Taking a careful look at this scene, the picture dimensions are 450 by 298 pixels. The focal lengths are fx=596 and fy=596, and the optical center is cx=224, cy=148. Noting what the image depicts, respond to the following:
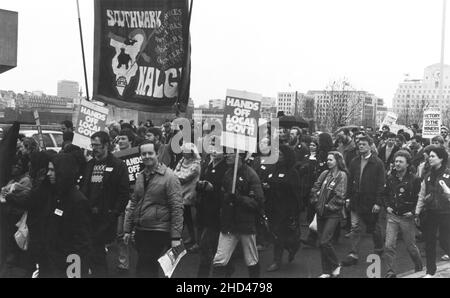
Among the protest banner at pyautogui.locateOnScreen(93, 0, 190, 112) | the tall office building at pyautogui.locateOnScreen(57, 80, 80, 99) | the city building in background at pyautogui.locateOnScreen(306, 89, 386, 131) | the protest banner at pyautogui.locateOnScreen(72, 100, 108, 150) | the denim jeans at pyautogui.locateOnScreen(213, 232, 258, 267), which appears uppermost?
the tall office building at pyautogui.locateOnScreen(57, 80, 80, 99)

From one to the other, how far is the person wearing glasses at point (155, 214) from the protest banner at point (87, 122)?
2.29 m

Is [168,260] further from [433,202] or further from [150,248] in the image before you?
[433,202]

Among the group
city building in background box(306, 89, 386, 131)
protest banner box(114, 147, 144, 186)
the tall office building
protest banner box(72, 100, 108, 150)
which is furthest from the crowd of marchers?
the tall office building

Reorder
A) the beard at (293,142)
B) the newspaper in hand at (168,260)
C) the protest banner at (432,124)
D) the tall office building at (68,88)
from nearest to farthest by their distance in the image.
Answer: the newspaper in hand at (168,260), the beard at (293,142), the protest banner at (432,124), the tall office building at (68,88)

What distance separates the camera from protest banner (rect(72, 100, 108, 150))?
855 centimetres

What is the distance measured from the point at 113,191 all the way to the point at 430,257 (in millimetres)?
4131

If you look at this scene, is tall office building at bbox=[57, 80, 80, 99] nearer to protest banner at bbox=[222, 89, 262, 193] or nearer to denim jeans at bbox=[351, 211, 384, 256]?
denim jeans at bbox=[351, 211, 384, 256]

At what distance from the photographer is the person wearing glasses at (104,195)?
7.20 meters

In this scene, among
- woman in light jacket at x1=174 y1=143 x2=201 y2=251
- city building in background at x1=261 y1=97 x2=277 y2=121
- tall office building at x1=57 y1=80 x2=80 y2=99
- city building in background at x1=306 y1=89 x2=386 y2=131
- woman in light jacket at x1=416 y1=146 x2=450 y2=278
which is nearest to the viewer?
woman in light jacket at x1=416 y1=146 x2=450 y2=278

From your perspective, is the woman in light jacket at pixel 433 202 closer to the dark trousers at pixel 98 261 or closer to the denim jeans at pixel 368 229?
the denim jeans at pixel 368 229

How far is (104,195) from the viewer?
7238 mm

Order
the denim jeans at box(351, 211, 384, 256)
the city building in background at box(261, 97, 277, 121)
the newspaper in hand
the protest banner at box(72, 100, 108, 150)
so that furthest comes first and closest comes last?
the city building in background at box(261, 97, 277, 121) < the denim jeans at box(351, 211, 384, 256) < the protest banner at box(72, 100, 108, 150) < the newspaper in hand

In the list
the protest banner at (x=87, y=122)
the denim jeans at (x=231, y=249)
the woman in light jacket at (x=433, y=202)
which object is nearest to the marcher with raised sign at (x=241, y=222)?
the denim jeans at (x=231, y=249)
